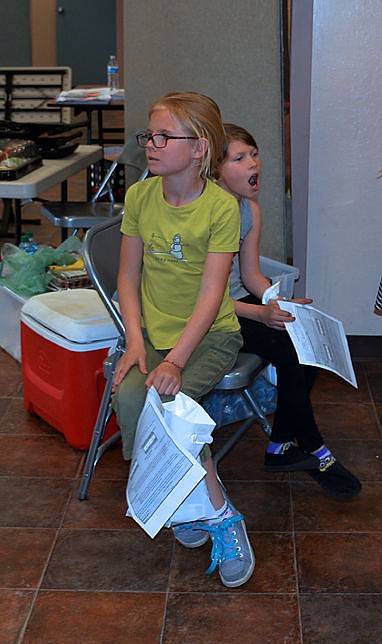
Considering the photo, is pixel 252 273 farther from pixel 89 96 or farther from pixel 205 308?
pixel 89 96

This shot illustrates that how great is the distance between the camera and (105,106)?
18.5 feet

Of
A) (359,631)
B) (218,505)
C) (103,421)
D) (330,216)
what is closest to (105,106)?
(330,216)

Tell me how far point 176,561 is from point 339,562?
39 centimetres

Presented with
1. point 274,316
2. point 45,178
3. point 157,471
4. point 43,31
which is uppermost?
point 43,31

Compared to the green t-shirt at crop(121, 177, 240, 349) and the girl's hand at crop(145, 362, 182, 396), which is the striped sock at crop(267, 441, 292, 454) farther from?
the girl's hand at crop(145, 362, 182, 396)

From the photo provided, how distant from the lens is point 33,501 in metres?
2.48

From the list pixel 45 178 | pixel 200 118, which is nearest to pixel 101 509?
pixel 200 118

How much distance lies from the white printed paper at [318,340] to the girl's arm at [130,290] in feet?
1.19

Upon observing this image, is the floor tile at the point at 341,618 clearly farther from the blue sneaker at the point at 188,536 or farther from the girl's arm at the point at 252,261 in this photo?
the girl's arm at the point at 252,261

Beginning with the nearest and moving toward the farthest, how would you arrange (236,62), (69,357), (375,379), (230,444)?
(230,444)
(69,357)
(236,62)
(375,379)

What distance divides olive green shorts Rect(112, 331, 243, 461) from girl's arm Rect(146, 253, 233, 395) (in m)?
0.06

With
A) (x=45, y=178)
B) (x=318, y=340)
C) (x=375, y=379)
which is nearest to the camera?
(x=318, y=340)

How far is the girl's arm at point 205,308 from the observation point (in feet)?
7.04

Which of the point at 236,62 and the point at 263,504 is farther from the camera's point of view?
the point at 236,62
